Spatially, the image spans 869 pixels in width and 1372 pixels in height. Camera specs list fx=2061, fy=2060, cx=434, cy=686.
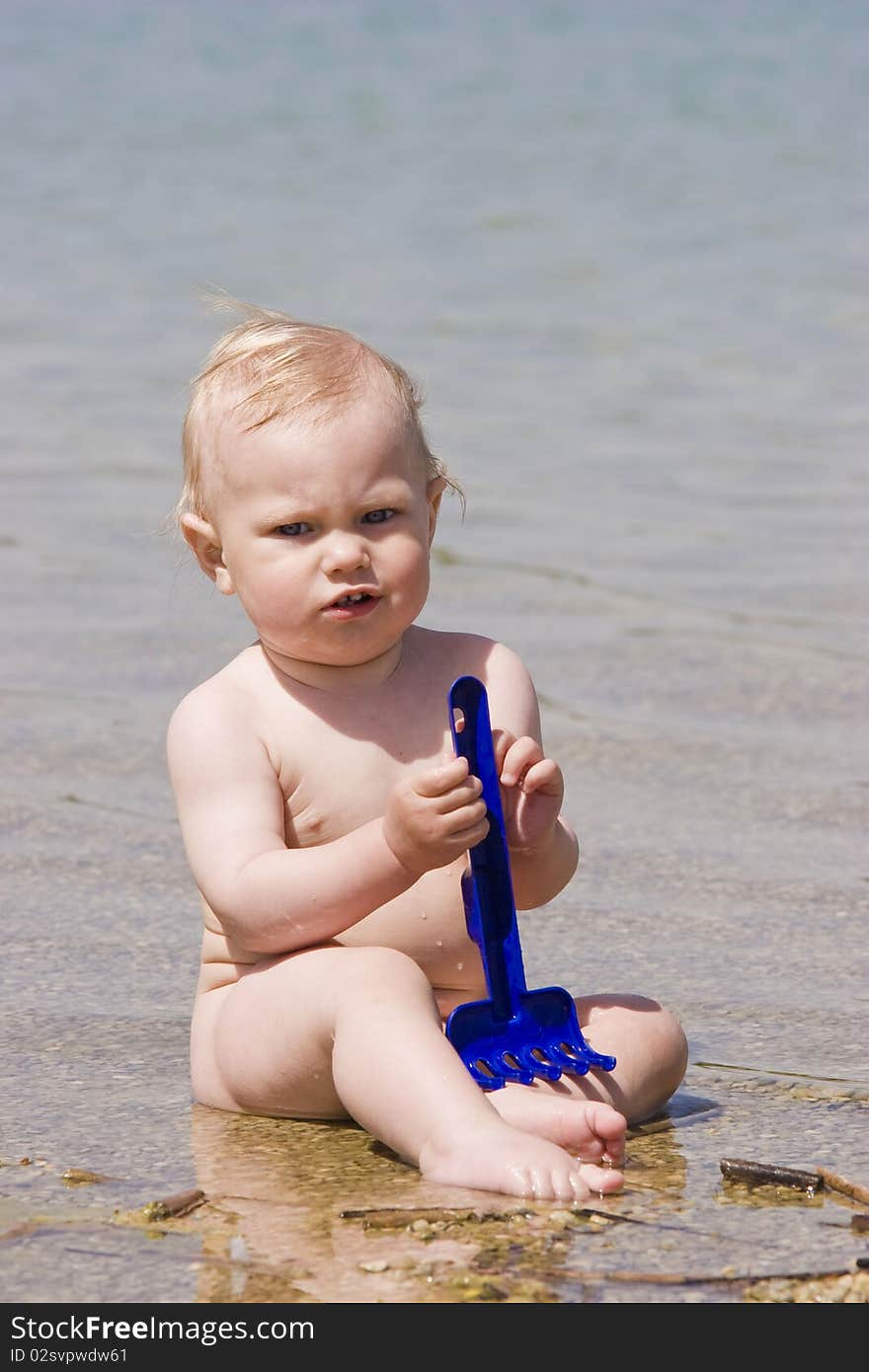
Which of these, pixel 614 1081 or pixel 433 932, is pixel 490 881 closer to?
pixel 433 932

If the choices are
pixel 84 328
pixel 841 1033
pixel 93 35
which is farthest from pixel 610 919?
pixel 93 35

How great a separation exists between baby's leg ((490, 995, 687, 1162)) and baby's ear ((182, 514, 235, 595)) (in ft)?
2.48

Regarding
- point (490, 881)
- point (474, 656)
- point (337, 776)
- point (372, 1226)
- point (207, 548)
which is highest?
point (207, 548)

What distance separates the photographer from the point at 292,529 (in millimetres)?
2719

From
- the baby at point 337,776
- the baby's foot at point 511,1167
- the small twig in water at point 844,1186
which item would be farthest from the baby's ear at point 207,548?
the small twig in water at point 844,1186

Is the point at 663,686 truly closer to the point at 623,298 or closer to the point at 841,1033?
the point at 841,1033

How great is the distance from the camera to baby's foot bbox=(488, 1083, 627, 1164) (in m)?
2.34

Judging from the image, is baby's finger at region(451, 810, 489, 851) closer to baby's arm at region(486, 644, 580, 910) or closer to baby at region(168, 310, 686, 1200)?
baby at region(168, 310, 686, 1200)

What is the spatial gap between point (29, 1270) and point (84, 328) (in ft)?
31.3

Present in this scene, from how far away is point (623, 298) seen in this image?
12.2 metres

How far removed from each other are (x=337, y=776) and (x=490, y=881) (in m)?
0.28

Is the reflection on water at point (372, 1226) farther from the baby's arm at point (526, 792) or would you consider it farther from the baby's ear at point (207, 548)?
the baby's ear at point (207, 548)

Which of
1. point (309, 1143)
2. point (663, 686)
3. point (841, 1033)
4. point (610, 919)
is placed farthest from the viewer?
point (663, 686)

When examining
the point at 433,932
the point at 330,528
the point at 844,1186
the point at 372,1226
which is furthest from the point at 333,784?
the point at 844,1186
